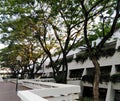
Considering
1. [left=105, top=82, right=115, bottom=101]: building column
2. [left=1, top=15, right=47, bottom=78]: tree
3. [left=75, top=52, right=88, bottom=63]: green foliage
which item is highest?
[left=1, top=15, right=47, bottom=78]: tree

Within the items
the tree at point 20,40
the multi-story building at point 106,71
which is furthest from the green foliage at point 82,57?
the tree at point 20,40

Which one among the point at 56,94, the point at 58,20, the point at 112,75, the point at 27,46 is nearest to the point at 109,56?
the point at 112,75

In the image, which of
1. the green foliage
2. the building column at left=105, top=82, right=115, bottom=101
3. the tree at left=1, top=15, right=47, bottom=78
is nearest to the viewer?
the tree at left=1, top=15, right=47, bottom=78

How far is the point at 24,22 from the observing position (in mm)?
17219

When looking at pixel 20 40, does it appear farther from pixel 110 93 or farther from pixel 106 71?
pixel 110 93

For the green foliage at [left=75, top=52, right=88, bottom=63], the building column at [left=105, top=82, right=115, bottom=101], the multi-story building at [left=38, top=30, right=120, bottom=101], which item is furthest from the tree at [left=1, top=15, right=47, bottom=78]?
the building column at [left=105, top=82, right=115, bottom=101]

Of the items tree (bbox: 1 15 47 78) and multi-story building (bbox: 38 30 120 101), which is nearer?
tree (bbox: 1 15 47 78)

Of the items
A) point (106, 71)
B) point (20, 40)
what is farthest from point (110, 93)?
point (20, 40)

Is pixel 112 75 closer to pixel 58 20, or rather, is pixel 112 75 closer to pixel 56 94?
pixel 58 20

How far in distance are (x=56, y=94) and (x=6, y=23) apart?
1431 cm

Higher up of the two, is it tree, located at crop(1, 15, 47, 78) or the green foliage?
tree, located at crop(1, 15, 47, 78)

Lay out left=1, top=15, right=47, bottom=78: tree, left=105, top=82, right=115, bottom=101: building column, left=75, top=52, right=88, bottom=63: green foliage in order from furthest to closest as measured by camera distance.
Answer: left=75, top=52, right=88, bottom=63: green foliage → left=105, top=82, right=115, bottom=101: building column → left=1, top=15, right=47, bottom=78: tree

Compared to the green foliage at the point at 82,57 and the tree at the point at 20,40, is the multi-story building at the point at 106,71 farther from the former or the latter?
the tree at the point at 20,40

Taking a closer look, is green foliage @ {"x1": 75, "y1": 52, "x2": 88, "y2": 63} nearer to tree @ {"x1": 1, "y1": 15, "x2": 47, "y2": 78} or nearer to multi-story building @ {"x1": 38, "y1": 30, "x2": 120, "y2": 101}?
multi-story building @ {"x1": 38, "y1": 30, "x2": 120, "y2": 101}
